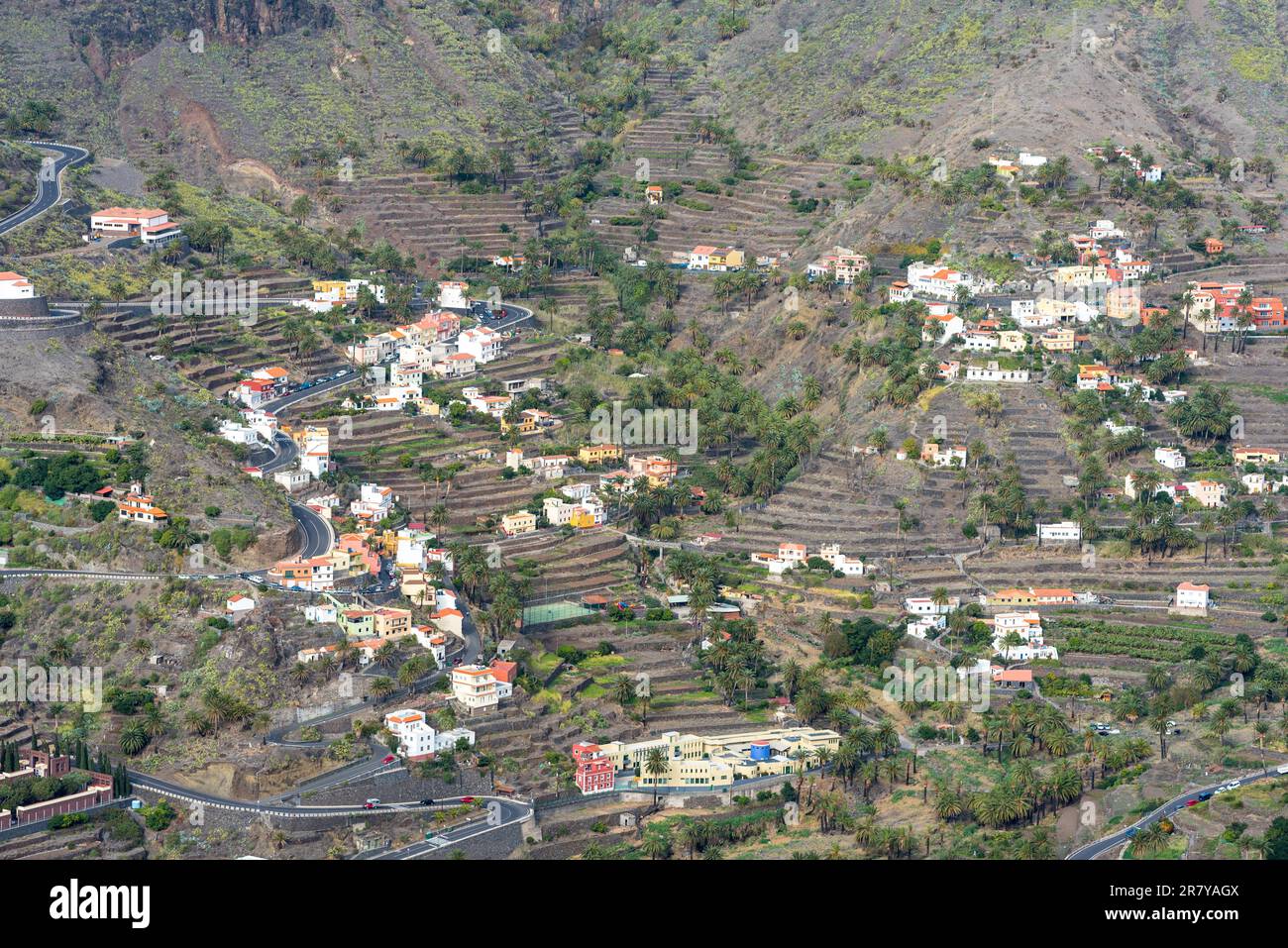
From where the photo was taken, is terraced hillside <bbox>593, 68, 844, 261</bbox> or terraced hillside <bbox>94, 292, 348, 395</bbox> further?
terraced hillside <bbox>593, 68, 844, 261</bbox>

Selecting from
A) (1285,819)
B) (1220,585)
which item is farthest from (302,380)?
(1285,819)

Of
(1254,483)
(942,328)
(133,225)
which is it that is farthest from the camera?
(133,225)

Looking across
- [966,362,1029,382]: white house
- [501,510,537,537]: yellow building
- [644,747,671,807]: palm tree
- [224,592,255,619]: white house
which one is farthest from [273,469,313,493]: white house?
[966,362,1029,382]: white house

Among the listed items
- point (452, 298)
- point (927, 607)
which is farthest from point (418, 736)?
point (452, 298)

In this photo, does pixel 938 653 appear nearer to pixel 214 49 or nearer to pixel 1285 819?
pixel 1285 819

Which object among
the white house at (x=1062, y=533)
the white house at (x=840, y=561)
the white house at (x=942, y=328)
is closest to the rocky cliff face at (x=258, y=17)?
the white house at (x=942, y=328)

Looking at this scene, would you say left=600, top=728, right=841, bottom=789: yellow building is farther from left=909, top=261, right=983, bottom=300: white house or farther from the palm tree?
left=909, top=261, right=983, bottom=300: white house

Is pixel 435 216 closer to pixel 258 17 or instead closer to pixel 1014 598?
pixel 258 17
